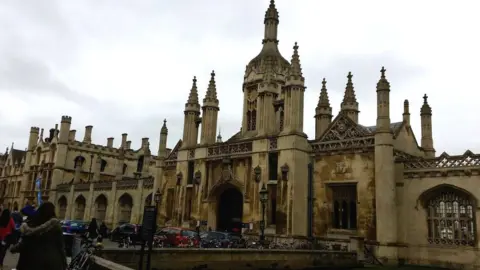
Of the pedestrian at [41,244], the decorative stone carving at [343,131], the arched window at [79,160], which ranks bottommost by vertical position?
the pedestrian at [41,244]

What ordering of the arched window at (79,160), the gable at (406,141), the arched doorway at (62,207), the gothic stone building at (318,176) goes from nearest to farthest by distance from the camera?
the gothic stone building at (318,176) → the gable at (406,141) → the arched doorway at (62,207) → the arched window at (79,160)

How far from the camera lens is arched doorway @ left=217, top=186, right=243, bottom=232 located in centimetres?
3031

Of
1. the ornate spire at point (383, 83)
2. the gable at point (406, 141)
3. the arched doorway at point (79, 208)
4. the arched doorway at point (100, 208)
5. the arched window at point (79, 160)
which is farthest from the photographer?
the arched window at point (79, 160)

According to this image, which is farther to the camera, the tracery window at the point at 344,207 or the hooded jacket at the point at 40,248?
the tracery window at the point at 344,207

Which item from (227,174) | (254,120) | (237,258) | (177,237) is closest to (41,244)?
(237,258)

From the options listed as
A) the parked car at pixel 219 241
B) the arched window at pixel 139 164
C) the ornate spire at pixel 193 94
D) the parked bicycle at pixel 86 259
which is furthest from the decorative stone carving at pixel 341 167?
the arched window at pixel 139 164

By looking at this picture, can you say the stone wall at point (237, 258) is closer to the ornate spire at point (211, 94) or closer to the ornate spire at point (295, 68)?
the ornate spire at point (295, 68)

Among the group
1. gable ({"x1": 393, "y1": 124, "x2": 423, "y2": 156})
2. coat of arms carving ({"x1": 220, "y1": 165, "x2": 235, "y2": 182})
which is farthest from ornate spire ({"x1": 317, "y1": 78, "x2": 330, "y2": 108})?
coat of arms carving ({"x1": 220, "y1": 165, "x2": 235, "y2": 182})

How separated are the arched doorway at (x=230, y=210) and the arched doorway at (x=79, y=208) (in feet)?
87.5

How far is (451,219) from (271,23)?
21.1 m

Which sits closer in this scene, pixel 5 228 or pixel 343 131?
pixel 5 228

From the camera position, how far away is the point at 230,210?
30.6m

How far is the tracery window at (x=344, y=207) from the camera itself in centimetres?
2525

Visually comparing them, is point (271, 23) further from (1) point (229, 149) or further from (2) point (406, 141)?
(2) point (406, 141)
